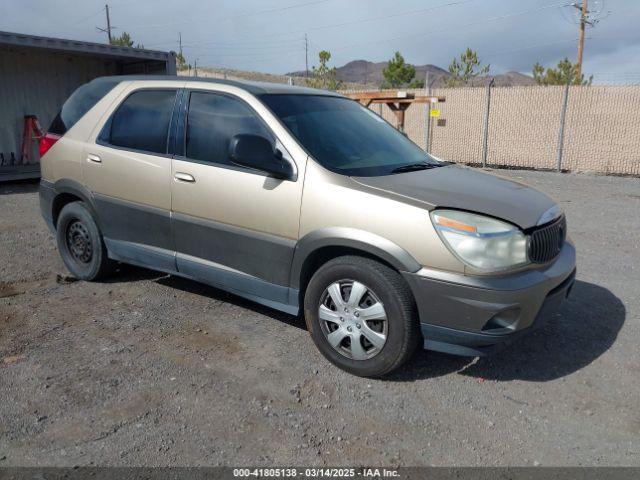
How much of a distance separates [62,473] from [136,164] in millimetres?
2545

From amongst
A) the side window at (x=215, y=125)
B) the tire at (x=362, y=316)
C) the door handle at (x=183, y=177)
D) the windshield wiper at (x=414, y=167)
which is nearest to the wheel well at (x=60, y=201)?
the door handle at (x=183, y=177)

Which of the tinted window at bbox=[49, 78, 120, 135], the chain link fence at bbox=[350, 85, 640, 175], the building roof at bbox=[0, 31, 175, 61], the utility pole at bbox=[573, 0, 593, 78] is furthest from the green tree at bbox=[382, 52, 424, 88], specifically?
the tinted window at bbox=[49, 78, 120, 135]

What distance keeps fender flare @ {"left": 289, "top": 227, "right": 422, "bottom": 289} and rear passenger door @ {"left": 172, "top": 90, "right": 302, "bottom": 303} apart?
0.26ft

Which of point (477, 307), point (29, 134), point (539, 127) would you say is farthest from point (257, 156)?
point (539, 127)

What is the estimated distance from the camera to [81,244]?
5.14 metres

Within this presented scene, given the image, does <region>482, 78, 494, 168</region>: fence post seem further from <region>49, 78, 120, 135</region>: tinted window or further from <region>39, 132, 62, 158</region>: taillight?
<region>39, 132, 62, 158</region>: taillight

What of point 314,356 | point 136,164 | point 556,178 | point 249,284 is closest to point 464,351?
point 314,356

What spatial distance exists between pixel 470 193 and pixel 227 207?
1.68 metres

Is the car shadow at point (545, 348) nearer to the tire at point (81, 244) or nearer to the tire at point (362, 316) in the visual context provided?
the tire at point (362, 316)

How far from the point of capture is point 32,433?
2893 mm

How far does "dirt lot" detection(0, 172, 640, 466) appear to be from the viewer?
2.81 m

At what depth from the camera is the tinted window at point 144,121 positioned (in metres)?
4.39

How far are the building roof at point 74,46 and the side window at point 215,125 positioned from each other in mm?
8144

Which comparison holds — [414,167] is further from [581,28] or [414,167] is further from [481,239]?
[581,28]
